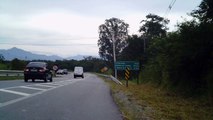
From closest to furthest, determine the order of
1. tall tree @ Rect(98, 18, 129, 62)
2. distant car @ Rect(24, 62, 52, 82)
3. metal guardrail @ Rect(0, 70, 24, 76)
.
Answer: distant car @ Rect(24, 62, 52, 82) → metal guardrail @ Rect(0, 70, 24, 76) → tall tree @ Rect(98, 18, 129, 62)

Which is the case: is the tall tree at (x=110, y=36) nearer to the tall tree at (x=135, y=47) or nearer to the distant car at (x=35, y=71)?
the tall tree at (x=135, y=47)

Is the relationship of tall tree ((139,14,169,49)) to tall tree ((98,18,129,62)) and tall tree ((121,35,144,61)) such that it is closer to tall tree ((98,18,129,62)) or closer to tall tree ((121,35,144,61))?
tall tree ((121,35,144,61))

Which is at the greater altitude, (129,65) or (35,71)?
(129,65)

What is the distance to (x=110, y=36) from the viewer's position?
10394 centimetres

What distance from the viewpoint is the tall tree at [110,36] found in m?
103

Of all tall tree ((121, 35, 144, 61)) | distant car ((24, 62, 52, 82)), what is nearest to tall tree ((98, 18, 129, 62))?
tall tree ((121, 35, 144, 61))

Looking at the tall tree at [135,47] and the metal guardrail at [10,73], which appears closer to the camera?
the metal guardrail at [10,73]

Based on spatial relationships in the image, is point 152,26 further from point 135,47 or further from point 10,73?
point 10,73

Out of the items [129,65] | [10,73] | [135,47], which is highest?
[135,47]

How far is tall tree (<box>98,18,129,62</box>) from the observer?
103 meters

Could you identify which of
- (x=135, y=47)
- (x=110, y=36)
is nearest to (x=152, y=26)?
(x=135, y=47)

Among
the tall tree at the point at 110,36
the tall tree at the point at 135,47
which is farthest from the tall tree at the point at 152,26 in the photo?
the tall tree at the point at 110,36

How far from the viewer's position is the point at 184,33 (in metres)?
20.0

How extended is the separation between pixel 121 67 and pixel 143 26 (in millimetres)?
34577
